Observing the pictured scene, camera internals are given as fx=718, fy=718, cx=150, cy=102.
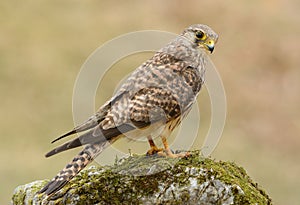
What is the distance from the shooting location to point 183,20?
3225 centimetres

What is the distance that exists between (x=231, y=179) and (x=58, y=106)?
17.9m

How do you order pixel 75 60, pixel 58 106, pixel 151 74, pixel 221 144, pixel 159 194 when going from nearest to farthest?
pixel 159 194 → pixel 151 74 → pixel 221 144 → pixel 58 106 → pixel 75 60

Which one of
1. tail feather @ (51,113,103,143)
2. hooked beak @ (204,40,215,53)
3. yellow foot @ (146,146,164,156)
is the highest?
hooked beak @ (204,40,215,53)

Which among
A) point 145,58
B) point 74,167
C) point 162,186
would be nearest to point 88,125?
point 74,167

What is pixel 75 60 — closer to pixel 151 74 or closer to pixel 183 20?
pixel 183 20

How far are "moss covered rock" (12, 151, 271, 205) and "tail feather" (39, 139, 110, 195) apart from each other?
297 millimetres

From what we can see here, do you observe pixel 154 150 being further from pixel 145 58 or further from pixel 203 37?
pixel 145 58

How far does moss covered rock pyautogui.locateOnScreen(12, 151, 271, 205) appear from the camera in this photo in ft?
26.2

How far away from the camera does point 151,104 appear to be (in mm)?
8758

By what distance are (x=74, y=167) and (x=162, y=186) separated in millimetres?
1007

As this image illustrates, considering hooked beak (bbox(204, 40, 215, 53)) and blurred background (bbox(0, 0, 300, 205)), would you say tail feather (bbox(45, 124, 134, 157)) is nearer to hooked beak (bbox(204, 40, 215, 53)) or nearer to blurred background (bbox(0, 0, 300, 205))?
hooked beak (bbox(204, 40, 215, 53))

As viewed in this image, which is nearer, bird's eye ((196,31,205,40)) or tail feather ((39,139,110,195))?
tail feather ((39,139,110,195))

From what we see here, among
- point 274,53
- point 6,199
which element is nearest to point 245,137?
point 274,53

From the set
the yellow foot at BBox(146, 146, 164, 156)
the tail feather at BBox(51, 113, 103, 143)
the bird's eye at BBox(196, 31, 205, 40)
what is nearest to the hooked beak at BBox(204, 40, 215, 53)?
the bird's eye at BBox(196, 31, 205, 40)
